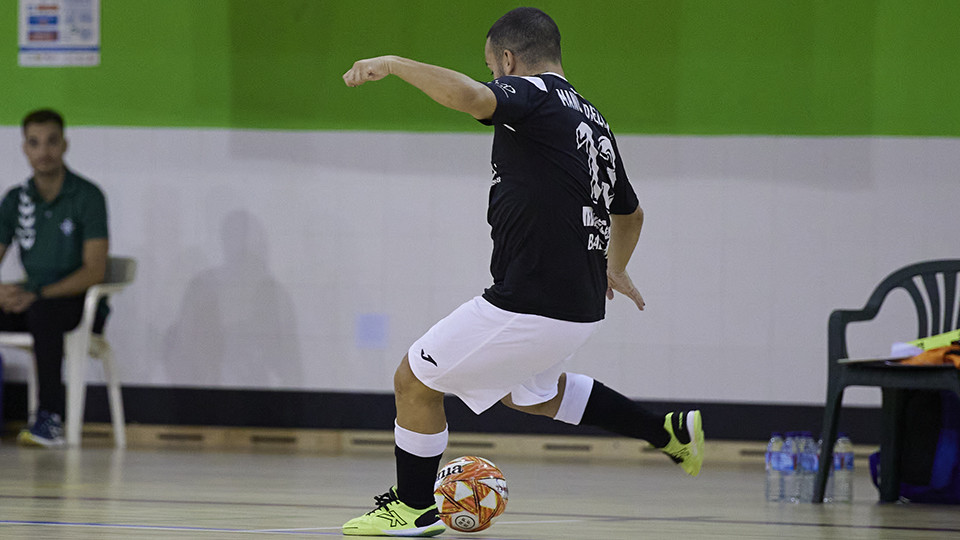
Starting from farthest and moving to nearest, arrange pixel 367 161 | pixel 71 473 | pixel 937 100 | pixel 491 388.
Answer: pixel 367 161, pixel 937 100, pixel 71 473, pixel 491 388

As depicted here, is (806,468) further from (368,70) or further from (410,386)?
(368,70)

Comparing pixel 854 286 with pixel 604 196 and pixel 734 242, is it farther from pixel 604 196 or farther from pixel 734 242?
pixel 604 196

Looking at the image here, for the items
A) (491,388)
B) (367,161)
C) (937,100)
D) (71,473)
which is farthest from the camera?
(367,161)

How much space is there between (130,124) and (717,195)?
390 centimetres

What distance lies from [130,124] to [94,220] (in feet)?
3.13

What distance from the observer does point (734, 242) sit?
8.12 metres

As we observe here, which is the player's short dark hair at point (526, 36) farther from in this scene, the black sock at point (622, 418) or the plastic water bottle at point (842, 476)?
the plastic water bottle at point (842, 476)

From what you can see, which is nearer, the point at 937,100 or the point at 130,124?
the point at 937,100

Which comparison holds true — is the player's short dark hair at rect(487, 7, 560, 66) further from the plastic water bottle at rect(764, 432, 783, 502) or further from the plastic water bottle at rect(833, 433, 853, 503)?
the plastic water bottle at rect(833, 433, 853, 503)

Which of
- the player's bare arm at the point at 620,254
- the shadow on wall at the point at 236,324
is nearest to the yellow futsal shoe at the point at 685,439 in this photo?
the player's bare arm at the point at 620,254

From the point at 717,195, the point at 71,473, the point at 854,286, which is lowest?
the point at 71,473

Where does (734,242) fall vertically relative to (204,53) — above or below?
below

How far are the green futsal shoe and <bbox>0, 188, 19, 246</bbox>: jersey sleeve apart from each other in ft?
17.0

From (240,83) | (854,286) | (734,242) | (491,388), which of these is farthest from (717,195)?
(491,388)
